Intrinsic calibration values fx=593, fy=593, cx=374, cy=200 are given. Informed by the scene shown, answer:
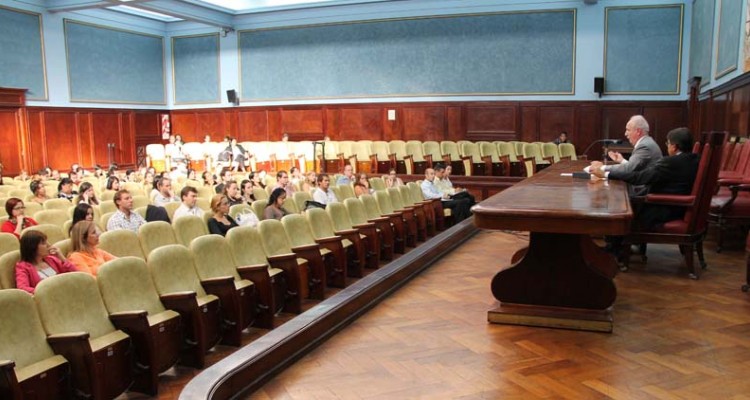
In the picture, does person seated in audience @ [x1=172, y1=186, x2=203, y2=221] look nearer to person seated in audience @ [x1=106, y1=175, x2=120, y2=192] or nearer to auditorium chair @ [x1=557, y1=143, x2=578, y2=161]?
person seated in audience @ [x1=106, y1=175, x2=120, y2=192]

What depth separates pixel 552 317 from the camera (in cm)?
225

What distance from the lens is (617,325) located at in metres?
2.27

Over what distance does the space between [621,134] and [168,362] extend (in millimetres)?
8331

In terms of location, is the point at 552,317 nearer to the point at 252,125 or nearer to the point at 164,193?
the point at 164,193

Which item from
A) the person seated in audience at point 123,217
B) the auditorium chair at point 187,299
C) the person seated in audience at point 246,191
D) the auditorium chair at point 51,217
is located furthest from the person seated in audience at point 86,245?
the person seated in audience at point 246,191

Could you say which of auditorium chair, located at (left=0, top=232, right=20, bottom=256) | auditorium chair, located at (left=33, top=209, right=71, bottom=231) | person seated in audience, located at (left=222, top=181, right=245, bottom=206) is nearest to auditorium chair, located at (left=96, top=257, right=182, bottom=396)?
auditorium chair, located at (left=0, top=232, right=20, bottom=256)

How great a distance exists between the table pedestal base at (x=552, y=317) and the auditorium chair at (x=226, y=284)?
4.21 ft

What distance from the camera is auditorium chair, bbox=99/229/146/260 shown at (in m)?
3.29

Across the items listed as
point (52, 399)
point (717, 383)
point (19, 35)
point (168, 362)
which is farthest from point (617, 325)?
point (19, 35)

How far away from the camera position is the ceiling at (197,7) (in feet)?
31.3

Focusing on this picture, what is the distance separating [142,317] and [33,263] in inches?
27.3

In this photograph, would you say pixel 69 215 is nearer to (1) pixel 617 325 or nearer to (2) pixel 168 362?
(2) pixel 168 362

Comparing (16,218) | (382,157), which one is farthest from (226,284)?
(382,157)

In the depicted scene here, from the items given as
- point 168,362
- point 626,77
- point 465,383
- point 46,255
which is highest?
point 626,77
